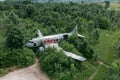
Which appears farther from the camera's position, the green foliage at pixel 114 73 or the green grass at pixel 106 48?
the green grass at pixel 106 48

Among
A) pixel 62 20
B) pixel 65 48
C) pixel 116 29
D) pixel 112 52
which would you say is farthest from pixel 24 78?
pixel 116 29

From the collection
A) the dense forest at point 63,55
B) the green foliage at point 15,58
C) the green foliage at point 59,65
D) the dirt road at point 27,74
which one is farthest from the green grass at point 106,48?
the green foliage at point 15,58

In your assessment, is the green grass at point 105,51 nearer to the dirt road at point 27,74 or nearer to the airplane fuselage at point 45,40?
the airplane fuselage at point 45,40

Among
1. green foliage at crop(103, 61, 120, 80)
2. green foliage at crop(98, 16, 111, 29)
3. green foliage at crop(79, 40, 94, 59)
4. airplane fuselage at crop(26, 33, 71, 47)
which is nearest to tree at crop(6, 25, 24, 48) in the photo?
airplane fuselage at crop(26, 33, 71, 47)

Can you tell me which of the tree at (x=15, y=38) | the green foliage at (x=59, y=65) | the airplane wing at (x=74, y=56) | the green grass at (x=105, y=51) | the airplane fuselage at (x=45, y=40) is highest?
the tree at (x=15, y=38)

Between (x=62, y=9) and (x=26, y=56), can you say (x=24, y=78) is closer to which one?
(x=26, y=56)

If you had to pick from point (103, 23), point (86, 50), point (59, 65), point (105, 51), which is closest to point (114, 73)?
point (59, 65)
